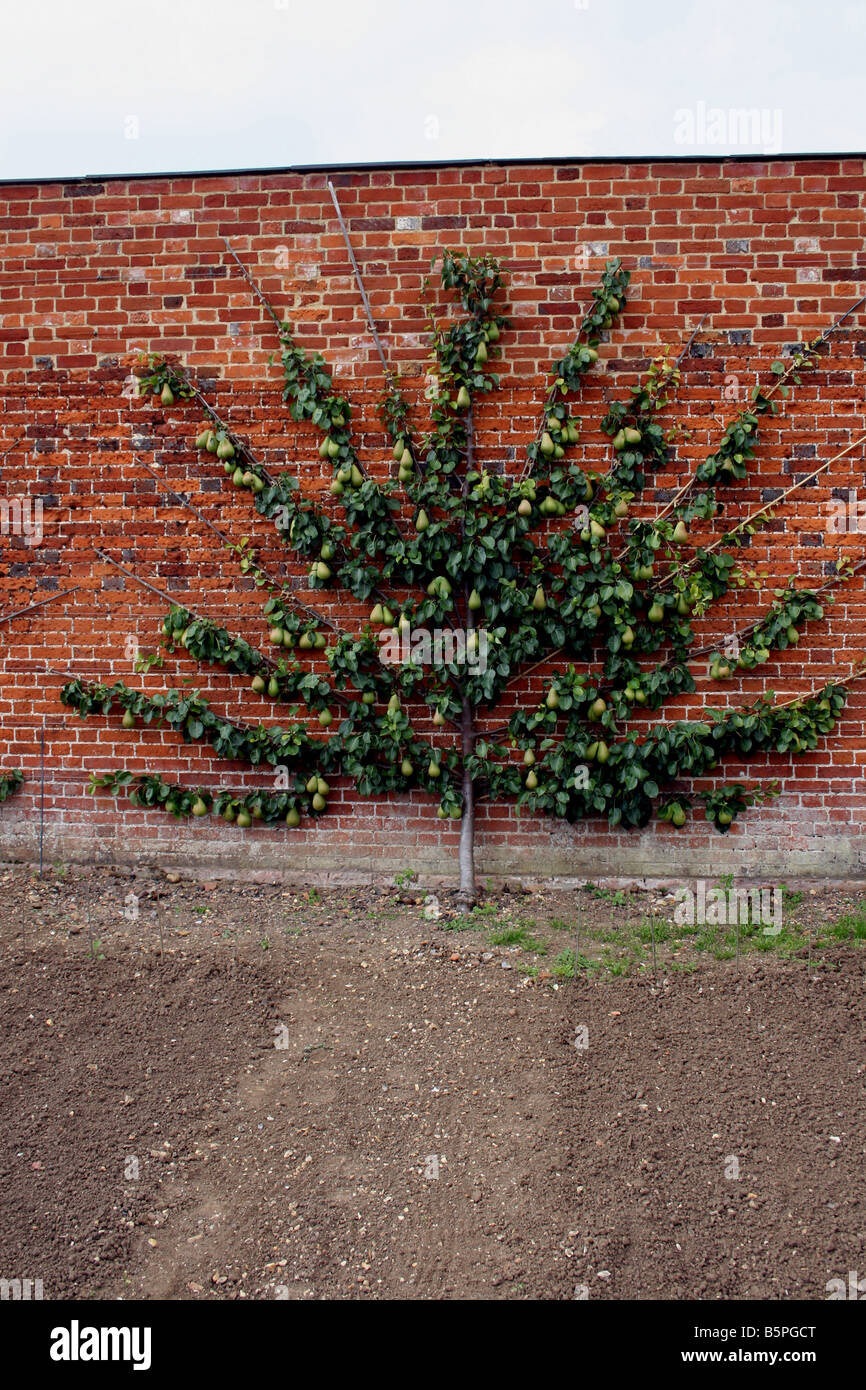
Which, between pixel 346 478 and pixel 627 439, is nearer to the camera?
pixel 627 439

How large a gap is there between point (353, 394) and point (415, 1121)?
3.60 meters

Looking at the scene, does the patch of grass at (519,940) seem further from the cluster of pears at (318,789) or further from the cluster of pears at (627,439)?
the cluster of pears at (627,439)

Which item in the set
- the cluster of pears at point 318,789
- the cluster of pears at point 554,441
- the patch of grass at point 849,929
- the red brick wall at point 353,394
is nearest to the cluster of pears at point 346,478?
the red brick wall at point 353,394

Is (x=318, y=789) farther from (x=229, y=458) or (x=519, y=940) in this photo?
(x=229, y=458)

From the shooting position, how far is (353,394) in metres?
4.95

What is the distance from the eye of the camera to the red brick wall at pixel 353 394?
4789 millimetres

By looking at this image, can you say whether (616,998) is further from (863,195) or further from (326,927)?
(863,195)

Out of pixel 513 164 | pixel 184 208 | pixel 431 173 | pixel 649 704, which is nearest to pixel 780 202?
pixel 513 164

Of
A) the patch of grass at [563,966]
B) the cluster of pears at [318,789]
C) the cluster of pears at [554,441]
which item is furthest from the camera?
the cluster of pears at [318,789]

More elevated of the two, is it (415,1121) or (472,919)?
(472,919)

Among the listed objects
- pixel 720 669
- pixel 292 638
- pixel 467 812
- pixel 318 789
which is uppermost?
pixel 292 638

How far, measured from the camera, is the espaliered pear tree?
15.6ft

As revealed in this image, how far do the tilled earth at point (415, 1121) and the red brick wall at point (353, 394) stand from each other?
905mm

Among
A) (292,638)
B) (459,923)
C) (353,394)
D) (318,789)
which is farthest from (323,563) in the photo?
(459,923)
